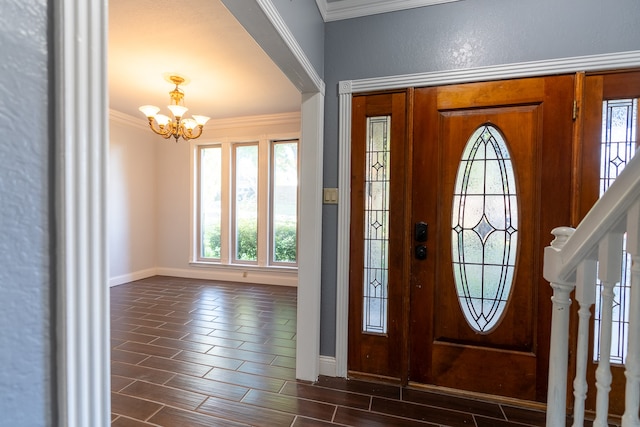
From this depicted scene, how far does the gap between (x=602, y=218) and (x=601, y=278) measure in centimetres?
17

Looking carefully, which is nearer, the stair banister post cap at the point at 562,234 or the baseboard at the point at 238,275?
the stair banister post cap at the point at 562,234

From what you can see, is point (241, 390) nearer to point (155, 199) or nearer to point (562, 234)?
point (562, 234)

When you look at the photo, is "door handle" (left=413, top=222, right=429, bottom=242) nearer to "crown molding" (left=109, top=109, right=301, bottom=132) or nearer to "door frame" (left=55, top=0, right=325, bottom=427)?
"door frame" (left=55, top=0, right=325, bottom=427)

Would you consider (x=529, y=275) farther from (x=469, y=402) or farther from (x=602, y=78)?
(x=602, y=78)

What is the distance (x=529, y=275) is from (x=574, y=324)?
0.38 m

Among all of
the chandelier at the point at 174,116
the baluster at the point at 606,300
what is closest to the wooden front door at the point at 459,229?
the baluster at the point at 606,300

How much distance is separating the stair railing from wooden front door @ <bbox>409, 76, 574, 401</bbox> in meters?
0.92

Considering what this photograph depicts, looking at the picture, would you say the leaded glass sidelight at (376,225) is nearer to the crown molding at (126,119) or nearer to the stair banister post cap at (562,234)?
the stair banister post cap at (562,234)

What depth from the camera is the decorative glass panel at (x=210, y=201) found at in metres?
5.04

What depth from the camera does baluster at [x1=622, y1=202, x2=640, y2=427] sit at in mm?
719

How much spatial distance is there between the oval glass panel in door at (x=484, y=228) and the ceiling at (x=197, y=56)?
110 centimetres

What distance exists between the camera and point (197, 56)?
2.72 meters

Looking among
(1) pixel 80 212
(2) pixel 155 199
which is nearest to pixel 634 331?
(1) pixel 80 212

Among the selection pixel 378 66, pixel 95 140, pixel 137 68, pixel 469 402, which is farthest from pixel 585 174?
pixel 137 68
